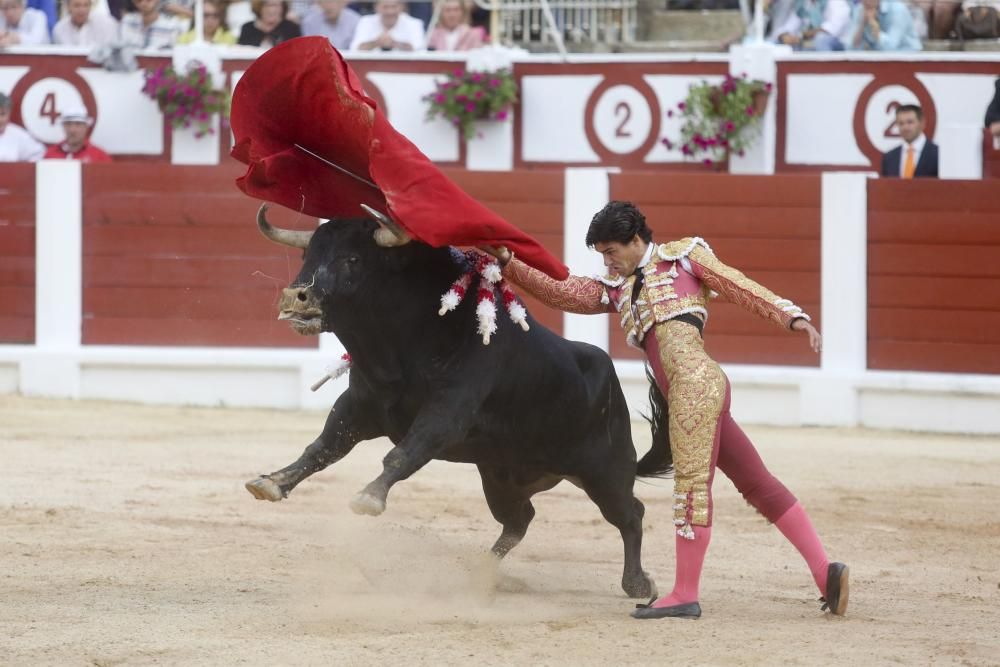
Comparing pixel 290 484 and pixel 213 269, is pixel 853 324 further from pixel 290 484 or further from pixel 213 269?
pixel 290 484

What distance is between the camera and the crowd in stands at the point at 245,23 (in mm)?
9961

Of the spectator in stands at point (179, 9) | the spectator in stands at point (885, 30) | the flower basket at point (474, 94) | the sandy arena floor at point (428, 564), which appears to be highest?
the spectator in stands at point (179, 9)

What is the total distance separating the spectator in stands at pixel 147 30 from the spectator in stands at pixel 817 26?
371 cm

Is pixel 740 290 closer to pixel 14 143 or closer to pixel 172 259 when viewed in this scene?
pixel 172 259

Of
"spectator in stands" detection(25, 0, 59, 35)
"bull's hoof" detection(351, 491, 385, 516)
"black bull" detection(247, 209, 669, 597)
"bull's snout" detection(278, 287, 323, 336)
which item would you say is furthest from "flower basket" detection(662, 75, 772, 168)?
"bull's hoof" detection(351, 491, 385, 516)

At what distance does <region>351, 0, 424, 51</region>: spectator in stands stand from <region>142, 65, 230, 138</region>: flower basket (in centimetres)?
88

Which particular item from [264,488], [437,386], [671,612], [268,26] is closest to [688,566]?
Result: [671,612]

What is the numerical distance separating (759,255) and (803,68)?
60.6 inches

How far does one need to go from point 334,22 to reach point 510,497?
5.73 metres

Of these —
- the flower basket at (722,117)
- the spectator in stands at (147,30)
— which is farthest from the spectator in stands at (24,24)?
the flower basket at (722,117)

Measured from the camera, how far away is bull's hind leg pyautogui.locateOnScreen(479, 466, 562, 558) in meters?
4.75

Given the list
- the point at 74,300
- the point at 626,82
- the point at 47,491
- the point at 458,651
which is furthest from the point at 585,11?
the point at 458,651

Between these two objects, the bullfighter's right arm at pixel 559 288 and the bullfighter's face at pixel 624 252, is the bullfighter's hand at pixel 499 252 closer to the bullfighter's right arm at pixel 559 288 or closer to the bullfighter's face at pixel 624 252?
the bullfighter's right arm at pixel 559 288

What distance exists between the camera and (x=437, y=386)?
164 inches
